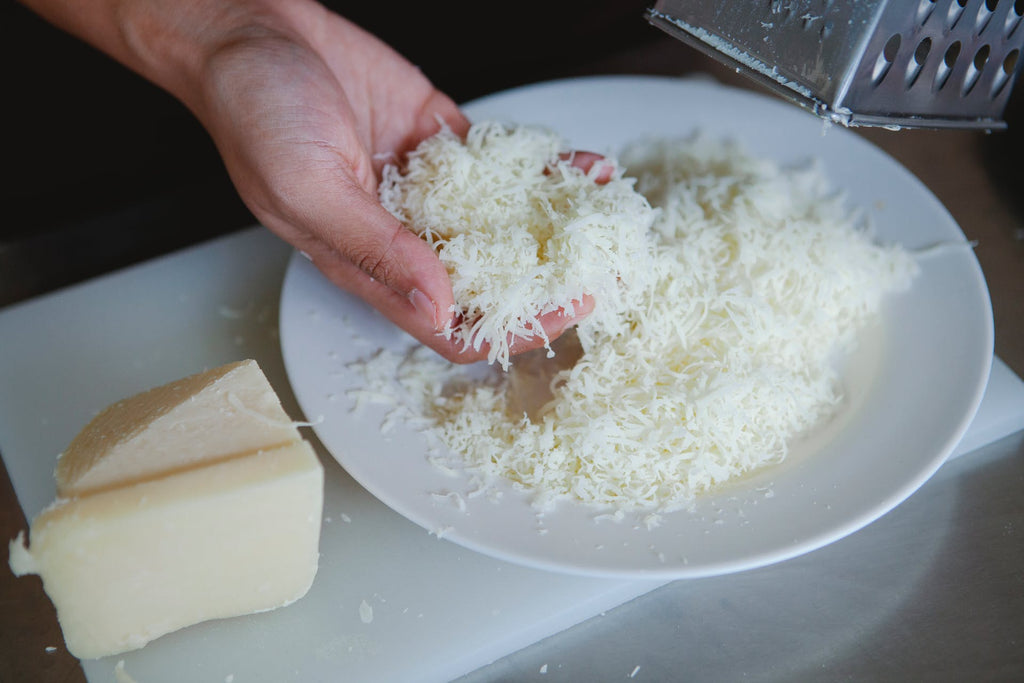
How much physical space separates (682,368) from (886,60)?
0.41 metres

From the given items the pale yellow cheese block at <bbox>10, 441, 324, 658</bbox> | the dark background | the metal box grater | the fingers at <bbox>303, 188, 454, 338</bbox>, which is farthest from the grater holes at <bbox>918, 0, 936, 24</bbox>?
the dark background

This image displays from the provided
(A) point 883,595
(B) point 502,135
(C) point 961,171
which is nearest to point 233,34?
(B) point 502,135

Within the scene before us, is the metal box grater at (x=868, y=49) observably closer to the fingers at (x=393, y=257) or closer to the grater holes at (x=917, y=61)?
the grater holes at (x=917, y=61)

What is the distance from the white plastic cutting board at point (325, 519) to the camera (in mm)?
883

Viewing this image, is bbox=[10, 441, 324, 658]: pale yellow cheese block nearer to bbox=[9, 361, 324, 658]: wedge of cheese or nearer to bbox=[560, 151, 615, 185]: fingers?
bbox=[9, 361, 324, 658]: wedge of cheese

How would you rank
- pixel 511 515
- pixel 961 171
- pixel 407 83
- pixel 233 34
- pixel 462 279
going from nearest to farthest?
1. pixel 511 515
2. pixel 462 279
3. pixel 233 34
4. pixel 407 83
5. pixel 961 171

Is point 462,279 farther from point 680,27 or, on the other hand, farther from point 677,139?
point 677,139

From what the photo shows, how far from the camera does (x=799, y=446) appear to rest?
1010 millimetres

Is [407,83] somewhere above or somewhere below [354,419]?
above

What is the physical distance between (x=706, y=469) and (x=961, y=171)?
1.01 m

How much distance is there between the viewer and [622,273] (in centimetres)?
100

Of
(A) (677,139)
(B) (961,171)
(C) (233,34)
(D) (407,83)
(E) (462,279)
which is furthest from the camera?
(B) (961,171)

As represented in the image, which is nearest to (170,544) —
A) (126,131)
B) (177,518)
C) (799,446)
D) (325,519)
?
(177,518)

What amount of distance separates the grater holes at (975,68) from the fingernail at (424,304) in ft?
2.11
